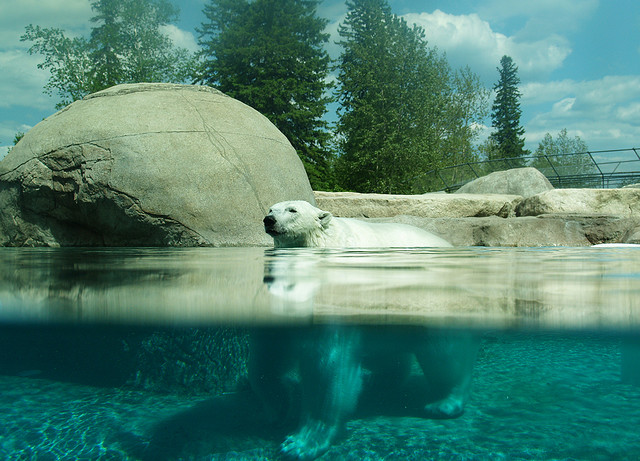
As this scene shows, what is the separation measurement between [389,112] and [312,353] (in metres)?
24.6

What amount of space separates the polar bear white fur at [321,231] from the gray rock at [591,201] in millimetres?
4310

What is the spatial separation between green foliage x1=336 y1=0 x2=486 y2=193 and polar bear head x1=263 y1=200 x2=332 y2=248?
19.7m

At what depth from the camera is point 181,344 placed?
2570 mm

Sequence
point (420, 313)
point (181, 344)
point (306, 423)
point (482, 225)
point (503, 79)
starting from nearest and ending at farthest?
point (420, 313) → point (306, 423) → point (181, 344) → point (482, 225) → point (503, 79)

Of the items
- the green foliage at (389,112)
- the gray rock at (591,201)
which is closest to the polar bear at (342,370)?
the gray rock at (591,201)

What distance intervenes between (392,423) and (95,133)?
6.27 m

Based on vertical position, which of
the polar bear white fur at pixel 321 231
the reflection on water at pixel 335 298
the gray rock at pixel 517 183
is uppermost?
the gray rock at pixel 517 183

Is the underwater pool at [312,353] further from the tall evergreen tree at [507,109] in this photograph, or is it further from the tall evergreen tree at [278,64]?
the tall evergreen tree at [507,109]

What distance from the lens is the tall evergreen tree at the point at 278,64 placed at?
27.0 metres

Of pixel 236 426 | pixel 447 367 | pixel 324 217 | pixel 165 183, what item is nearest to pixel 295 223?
pixel 324 217

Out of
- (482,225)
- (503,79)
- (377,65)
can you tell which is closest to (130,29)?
(377,65)

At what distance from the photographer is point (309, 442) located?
1889 millimetres

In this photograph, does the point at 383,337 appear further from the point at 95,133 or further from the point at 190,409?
the point at 95,133

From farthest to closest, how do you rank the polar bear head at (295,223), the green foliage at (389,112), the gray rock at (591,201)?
the green foliage at (389,112)
the gray rock at (591,201)
the polar bear head at (295,223)
